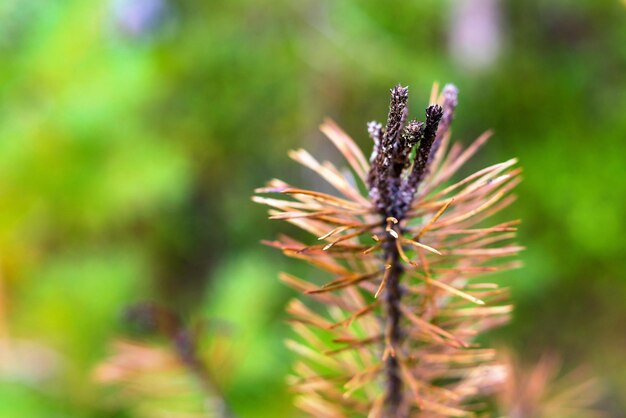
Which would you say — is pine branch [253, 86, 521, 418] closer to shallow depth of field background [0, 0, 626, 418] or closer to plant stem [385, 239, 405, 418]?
plant stem [385, 239, 405, 418]

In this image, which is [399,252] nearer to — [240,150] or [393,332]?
[393,332]

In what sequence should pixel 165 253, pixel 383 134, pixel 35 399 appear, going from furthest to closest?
pixel 165 253 < pixel 35 399 < pixel 383 134

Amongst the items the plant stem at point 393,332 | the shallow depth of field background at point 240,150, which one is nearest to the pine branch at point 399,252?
the plant stem at point 393,332

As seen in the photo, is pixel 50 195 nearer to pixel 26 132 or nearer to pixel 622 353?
pixel 26 132

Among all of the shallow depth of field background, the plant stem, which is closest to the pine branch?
the plant stem

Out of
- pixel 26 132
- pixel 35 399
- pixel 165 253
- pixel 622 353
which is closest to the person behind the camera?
pixel 35 399

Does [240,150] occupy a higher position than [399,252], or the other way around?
[240,150]

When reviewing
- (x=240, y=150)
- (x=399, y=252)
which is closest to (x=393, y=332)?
(x=399, y=252)

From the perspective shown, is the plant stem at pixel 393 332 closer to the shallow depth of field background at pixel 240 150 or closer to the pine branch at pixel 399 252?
the pine branch at pixel 399 252

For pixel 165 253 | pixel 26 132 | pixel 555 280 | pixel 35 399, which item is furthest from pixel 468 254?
pixel 165 253
